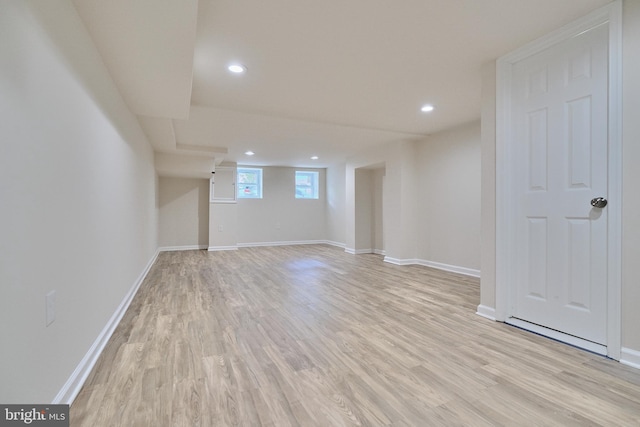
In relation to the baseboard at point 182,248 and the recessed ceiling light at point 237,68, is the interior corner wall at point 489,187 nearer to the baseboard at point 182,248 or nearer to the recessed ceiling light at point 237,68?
the recessed ceiling light at point 237,68

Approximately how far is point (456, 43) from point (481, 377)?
239 centimetres

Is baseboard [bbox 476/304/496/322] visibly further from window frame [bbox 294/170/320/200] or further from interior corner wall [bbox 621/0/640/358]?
window frame [bbox 294/170/320/200]

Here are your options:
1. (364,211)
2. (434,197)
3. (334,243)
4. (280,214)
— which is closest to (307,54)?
(434,197)

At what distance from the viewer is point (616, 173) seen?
72.1 inches

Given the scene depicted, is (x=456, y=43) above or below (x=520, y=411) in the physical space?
above

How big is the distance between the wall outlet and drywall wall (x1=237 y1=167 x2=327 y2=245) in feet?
21.7

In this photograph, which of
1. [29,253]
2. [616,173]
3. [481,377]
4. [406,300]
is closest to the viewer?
[29,253]

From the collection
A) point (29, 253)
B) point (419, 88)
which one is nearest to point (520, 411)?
point (29, 253)

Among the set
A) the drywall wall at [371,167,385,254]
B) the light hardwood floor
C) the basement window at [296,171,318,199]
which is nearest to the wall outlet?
the light hardwood floor

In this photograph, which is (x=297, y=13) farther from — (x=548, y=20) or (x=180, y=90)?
(x=548, y=20)

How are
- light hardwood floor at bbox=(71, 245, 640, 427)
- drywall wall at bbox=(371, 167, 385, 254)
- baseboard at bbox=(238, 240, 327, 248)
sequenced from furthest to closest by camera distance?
1. baseboard at bbox=(238, 240, 327, 248)
2. drywall wall at bbox=(371, 167, 385, 254)
3. light hardwood floor at bbox=(71, 245, 640, 427)

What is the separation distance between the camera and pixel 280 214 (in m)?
8.27

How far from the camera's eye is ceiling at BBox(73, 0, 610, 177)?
183cm

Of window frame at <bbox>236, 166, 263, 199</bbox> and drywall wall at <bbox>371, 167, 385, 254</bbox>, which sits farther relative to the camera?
window frame at <bbox>236, 166, 263, 199</bbox>
